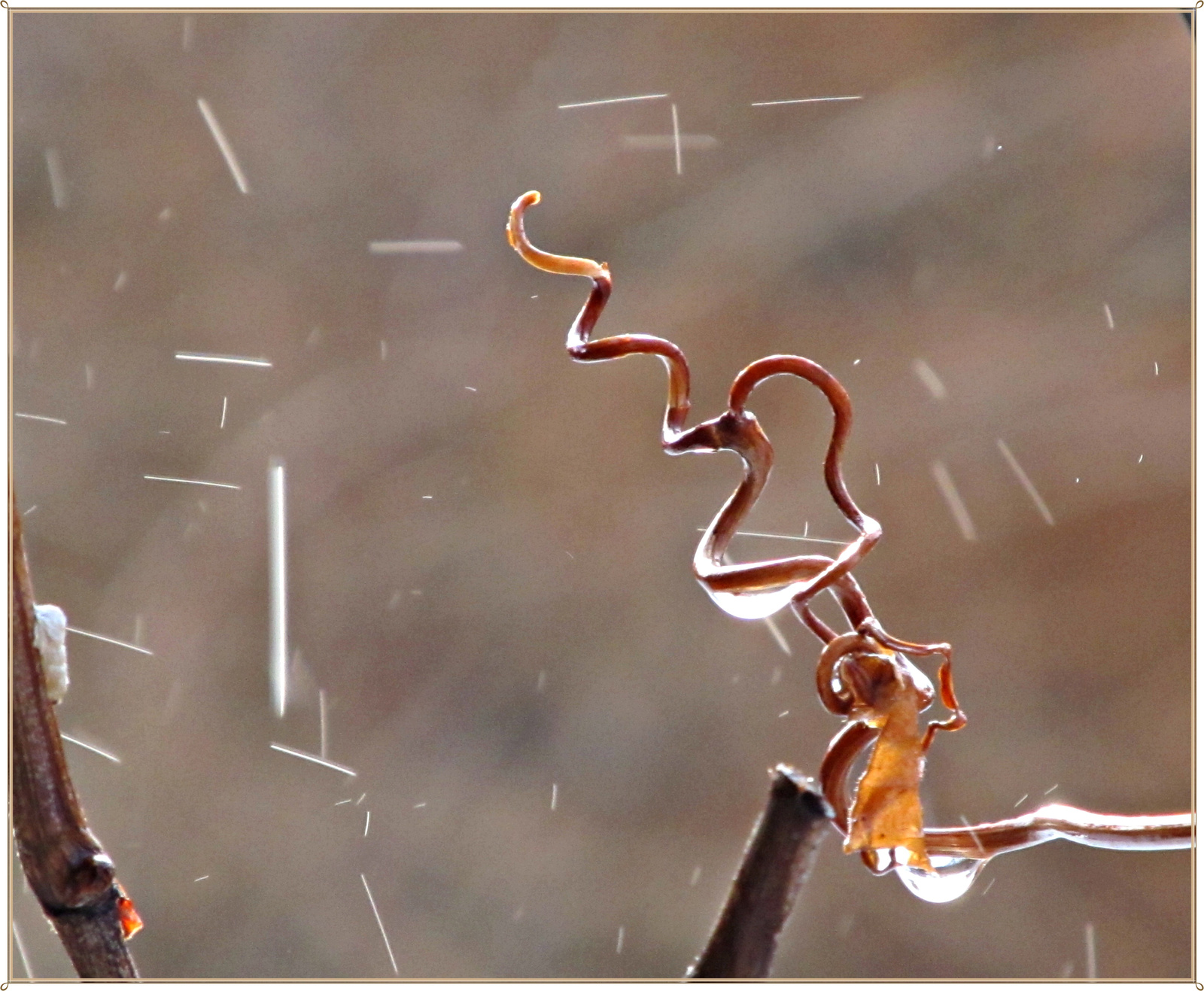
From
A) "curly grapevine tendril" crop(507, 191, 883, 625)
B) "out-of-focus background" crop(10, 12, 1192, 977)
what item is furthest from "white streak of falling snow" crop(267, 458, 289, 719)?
"curly grapevine tendril" crop(507, 191, 883, 625)

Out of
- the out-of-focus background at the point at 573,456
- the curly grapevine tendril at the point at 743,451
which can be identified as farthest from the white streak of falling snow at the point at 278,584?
the curly grapevine tendril at the point at 743,451

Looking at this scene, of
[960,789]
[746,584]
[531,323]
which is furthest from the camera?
[531,323]

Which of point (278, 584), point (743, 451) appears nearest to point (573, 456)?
point (278, 584)

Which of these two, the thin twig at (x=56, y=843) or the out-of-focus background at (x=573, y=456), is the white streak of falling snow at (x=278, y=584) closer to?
the out-of-focus background at (x=573, y=456)

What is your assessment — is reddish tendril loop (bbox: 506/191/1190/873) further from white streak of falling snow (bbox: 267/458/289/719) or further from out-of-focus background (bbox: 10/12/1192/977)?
white streak of falling snow (bbox: 267/458/289/719)

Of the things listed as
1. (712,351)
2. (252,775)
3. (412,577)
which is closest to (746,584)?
(712,351)

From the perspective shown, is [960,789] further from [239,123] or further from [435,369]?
[239,123]
